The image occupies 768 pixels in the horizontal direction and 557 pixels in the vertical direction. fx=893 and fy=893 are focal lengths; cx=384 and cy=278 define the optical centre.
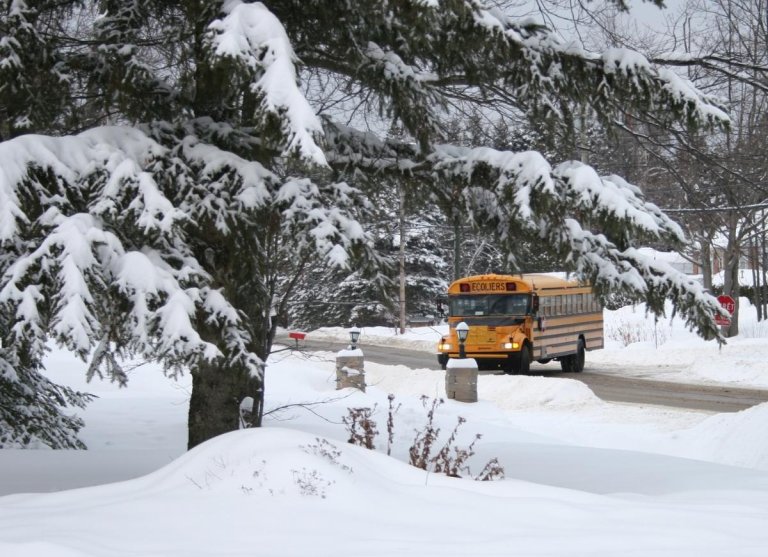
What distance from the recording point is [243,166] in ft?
19.9

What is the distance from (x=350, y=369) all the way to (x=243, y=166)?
12020mm

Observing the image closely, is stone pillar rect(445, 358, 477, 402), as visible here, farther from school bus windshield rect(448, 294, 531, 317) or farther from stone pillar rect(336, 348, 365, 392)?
school bus windshield rect(448, 294, 531, 317)

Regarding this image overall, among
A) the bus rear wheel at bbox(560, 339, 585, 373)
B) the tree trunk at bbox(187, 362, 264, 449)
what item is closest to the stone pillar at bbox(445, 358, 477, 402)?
the tree trunk at bbox(187, 362, 264, 449)

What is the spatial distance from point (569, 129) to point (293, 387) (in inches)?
478

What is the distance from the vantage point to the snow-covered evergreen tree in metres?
5.12

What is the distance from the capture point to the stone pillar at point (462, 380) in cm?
1638

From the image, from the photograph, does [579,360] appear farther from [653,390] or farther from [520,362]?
[653,390]

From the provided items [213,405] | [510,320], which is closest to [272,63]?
[213,405]

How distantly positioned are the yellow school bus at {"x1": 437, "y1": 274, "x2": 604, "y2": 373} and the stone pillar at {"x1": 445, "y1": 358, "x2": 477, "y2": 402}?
20.1 ft

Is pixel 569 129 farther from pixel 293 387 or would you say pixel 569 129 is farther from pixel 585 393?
pixel 293 387

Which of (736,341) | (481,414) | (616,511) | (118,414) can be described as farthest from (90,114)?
(736,341)

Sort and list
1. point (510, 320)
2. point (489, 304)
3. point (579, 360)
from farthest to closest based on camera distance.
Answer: point (579, 360) → point (489, 304) → point (510, 320)

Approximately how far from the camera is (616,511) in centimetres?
527

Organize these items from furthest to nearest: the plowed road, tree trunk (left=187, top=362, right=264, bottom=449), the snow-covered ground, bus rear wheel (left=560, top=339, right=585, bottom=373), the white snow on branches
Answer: bus rear wheel (left=560, top=339, right=585, bottom=373), the plowed road, tree trunk (left=187, top=362, right=264, bottom=449), the white snow on branches, the snow-covered ground
